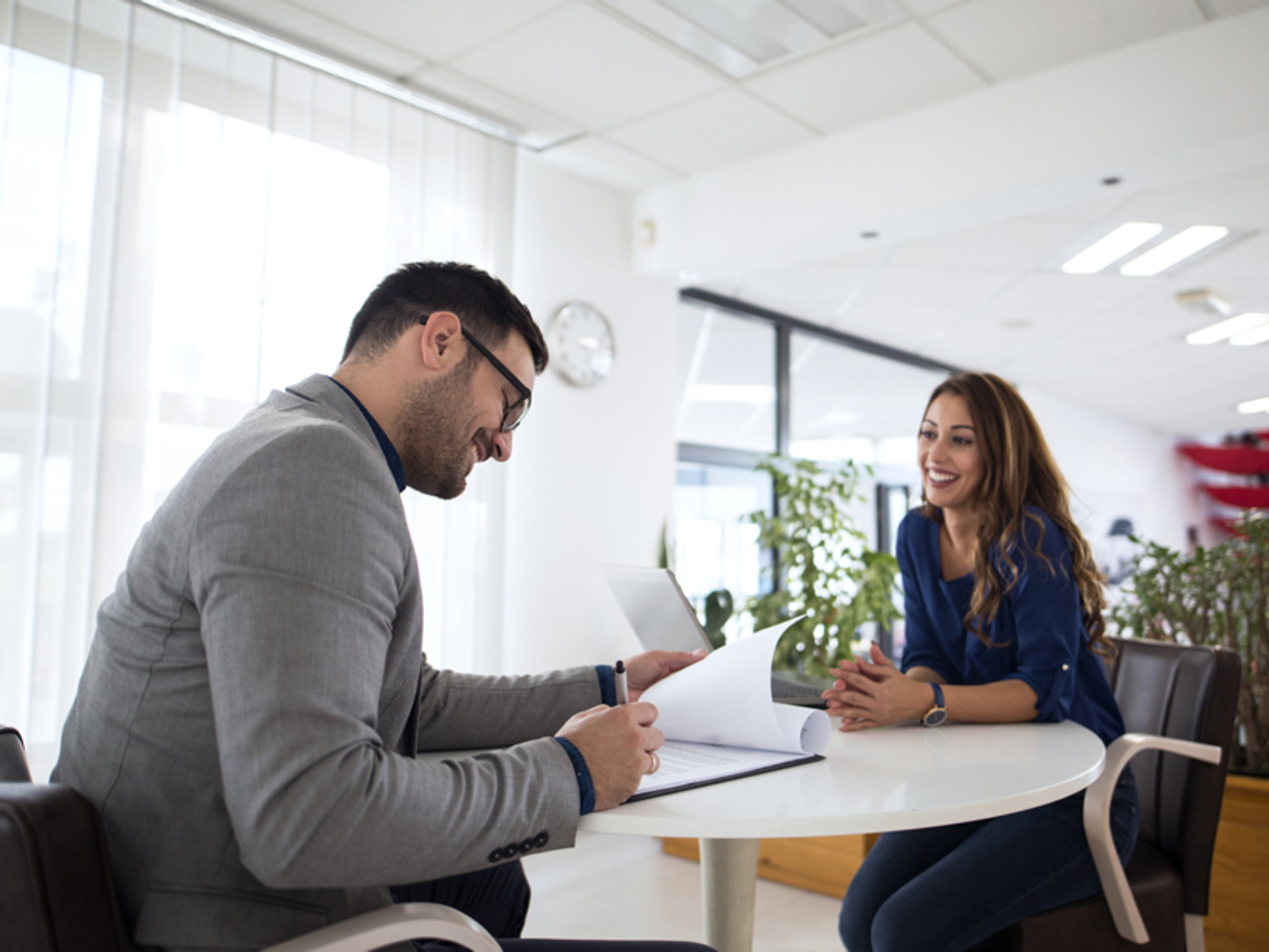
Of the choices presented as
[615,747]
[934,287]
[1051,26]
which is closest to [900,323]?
[934,287]

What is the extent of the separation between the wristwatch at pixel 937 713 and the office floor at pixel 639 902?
1592mm

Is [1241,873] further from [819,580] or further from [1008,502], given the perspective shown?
[819,580]

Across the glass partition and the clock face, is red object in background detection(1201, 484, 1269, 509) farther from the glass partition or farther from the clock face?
the clock face

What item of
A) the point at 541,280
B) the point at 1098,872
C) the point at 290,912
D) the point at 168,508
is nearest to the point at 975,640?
the point at 1098,872

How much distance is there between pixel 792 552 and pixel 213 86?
3123 millimetres

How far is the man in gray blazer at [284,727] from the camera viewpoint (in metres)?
0.85

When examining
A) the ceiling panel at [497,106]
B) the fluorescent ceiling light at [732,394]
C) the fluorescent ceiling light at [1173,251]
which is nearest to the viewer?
the ceiling panel at [497,106]

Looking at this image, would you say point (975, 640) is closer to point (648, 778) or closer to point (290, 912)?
point (648, 778)

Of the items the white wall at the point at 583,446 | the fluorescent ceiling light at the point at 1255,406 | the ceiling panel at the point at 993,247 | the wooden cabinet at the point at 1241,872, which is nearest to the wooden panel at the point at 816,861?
the wooden cabinet at the point at 1241,872

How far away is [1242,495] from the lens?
12.5 meters

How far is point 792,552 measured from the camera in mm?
4523

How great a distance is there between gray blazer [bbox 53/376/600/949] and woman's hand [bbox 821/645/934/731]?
2.37 feet

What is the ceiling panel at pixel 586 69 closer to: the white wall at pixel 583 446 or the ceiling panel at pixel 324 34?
the ceiling panel at pixel 324 34

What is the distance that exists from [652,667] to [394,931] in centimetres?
74
